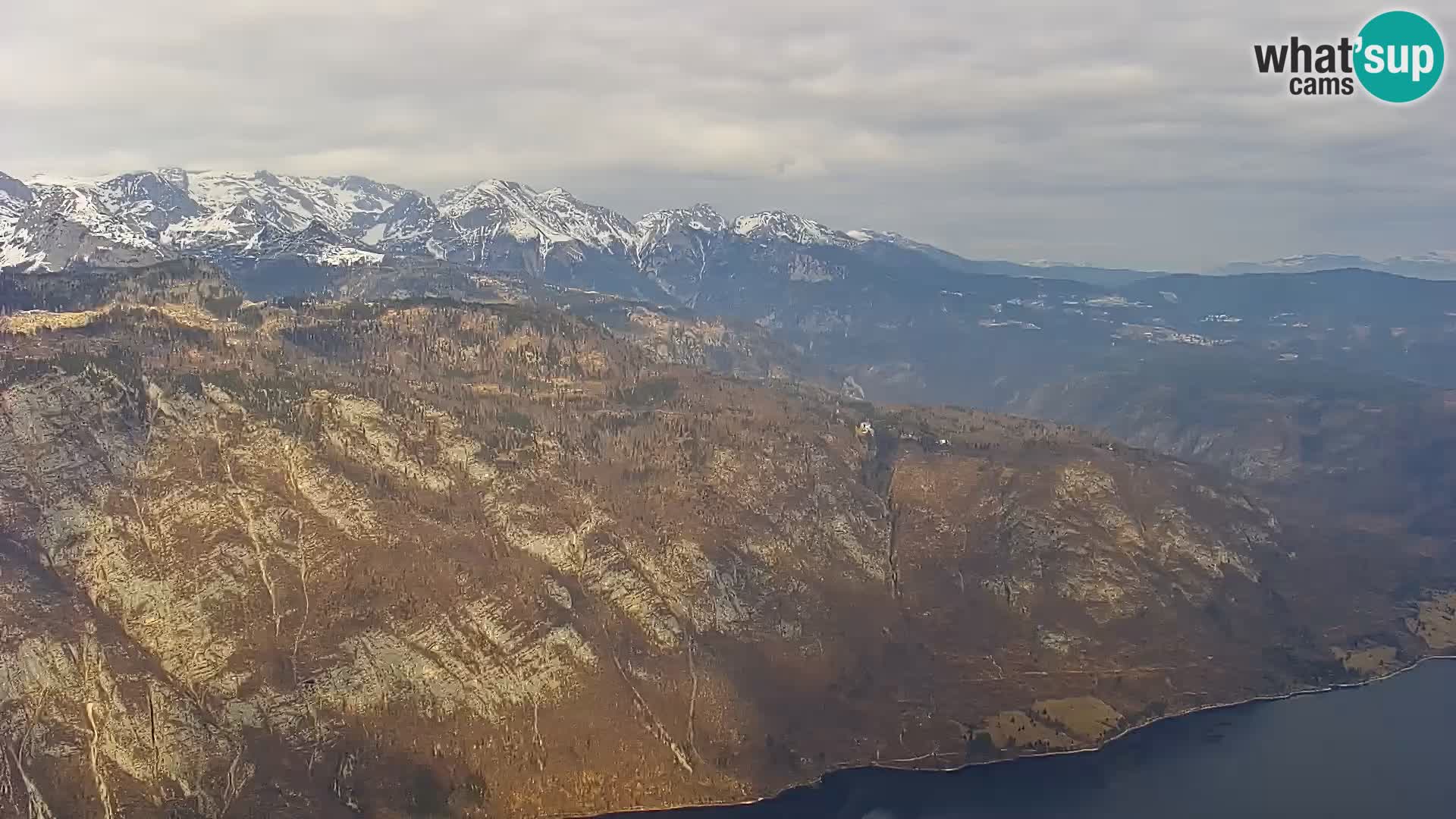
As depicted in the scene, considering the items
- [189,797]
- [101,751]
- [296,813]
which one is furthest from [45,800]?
[296,813]

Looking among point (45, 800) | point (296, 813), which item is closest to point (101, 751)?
point (45, 800)

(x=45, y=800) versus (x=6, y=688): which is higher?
(x=6, y=688)

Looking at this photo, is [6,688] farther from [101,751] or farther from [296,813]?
[296,813]

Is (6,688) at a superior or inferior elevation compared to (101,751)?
superior

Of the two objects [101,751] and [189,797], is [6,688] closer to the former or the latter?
[101,751]

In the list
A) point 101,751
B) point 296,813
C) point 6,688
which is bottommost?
point 296,813

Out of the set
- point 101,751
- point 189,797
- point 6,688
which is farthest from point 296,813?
point 6,688

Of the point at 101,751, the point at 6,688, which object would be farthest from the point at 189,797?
the point at 6,688
